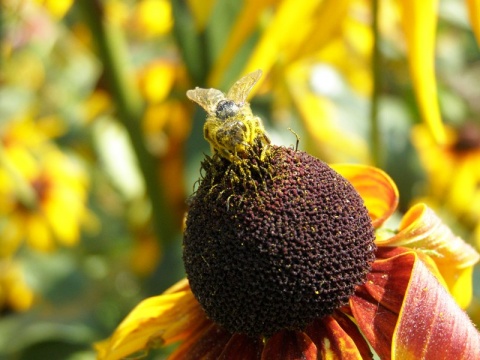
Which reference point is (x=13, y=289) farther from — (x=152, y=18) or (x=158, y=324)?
(x=158, y=324)

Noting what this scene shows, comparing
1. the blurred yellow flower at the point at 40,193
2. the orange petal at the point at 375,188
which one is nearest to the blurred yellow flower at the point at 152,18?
the blurred yellow flower at the point at 40,193

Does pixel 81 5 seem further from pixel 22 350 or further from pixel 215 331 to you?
pixel 215 331

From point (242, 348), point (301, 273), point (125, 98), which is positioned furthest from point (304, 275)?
point (125, 98)

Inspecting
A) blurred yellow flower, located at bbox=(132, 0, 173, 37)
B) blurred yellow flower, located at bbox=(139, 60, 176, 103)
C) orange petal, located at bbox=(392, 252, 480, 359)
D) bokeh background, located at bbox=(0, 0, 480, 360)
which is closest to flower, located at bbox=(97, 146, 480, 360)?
orange petal, located at bbox=(392, 252, 480, 359)

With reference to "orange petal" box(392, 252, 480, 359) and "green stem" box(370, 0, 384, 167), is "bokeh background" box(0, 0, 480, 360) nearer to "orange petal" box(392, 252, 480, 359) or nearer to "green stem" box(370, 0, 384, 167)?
"green stem" box(370, 0, 384, 167)

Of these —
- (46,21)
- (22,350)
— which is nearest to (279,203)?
(22,350)
